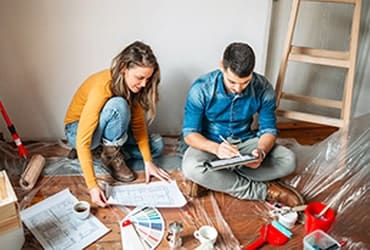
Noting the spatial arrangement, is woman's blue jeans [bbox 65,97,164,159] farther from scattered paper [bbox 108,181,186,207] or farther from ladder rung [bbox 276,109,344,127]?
ladder rung [bbox 276,109,344,127]

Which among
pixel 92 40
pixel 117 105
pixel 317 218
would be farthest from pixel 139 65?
pixel 317 218

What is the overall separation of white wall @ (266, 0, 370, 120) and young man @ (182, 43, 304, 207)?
51 cm

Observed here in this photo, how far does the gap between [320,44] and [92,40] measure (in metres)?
1.18

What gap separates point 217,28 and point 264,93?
443 mm

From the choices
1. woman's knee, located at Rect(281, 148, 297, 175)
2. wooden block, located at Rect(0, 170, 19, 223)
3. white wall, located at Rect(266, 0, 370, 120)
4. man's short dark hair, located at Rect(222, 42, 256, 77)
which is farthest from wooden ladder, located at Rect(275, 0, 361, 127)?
wooden block, located at Rect(0, 170, 19, 223)

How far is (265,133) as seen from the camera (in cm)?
166

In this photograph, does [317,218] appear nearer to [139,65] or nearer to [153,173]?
[153,173]

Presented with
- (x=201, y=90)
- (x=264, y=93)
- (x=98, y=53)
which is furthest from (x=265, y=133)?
(x=98, y=53)

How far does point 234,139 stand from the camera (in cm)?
168

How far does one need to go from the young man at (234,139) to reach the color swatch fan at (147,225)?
205 millimetres

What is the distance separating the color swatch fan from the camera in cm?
138

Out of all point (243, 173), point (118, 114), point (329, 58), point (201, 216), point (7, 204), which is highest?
point (329, 58)

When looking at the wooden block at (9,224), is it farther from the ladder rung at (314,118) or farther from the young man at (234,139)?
the ladder rung at (314,118)

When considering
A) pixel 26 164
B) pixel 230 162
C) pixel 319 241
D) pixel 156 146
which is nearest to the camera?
pixel 319 241
